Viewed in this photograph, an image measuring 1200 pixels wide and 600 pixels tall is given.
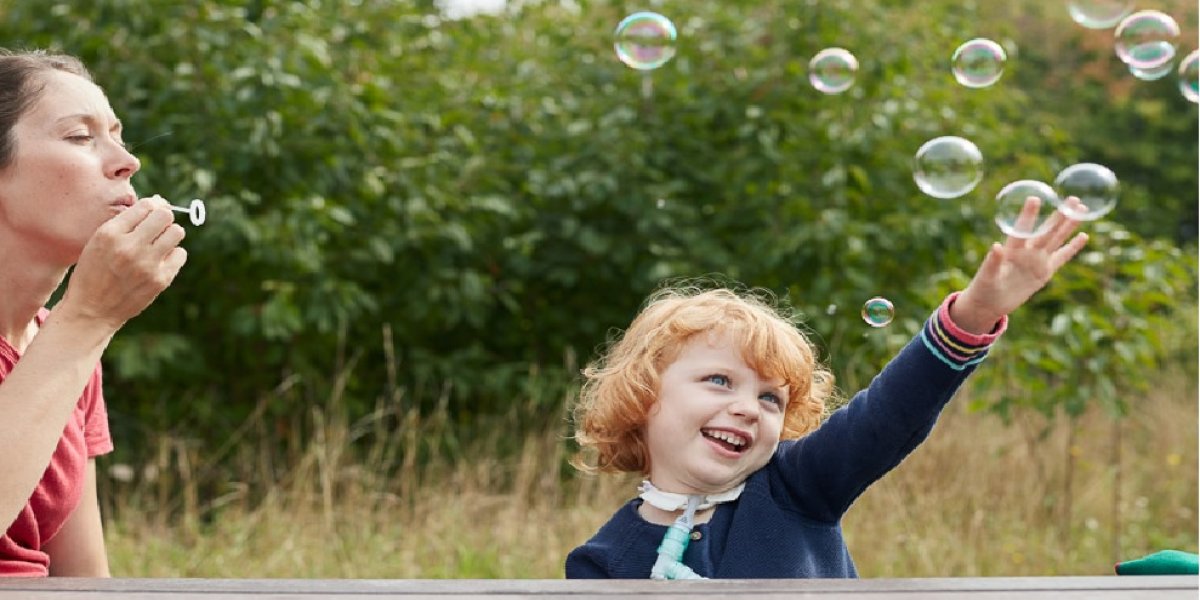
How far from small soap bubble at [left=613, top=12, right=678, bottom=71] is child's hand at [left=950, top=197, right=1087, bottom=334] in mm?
1520

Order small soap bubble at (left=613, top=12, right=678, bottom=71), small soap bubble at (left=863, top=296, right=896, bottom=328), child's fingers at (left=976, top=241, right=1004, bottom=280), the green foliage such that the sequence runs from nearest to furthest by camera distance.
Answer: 1. child's fingers at (left=976, top=241, right=1004, bottom=280)
2. small soap bubble at (left=863, top=296, right=896, bottom=328)
3. small soap bubble at (left=613, top=12, right=678, bottom=71)
4. the green foliage

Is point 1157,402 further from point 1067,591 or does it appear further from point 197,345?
point 1067,591

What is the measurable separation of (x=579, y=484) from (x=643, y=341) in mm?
2929

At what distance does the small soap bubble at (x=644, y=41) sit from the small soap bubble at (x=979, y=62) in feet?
2.22

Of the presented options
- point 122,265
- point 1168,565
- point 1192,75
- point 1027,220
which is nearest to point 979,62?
point 1192,75

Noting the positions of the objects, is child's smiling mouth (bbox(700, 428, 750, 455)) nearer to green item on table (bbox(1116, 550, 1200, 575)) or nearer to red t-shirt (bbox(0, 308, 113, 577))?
green item on table (bbox(1116, 550, 1200, 575))

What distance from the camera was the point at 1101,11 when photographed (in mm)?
2609

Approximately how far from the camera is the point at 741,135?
4773 millimetres

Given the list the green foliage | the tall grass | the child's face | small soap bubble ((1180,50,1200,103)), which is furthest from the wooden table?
the green foliage

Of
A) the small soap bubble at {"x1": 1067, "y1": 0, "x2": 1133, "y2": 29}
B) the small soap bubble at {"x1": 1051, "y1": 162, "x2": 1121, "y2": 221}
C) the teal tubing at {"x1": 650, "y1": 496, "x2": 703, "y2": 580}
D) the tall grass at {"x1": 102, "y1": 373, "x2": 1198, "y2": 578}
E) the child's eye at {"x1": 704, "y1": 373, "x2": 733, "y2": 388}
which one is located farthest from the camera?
the tall grass at {"x1": 102, "y1": 373, "x2": 1198, "y2": 578}

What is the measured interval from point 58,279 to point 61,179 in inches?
8.0

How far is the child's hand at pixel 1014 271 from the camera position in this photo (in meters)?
1.58

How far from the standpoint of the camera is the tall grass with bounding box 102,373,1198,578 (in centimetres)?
402

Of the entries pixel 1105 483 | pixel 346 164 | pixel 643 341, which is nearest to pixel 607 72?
pixel 346 164
